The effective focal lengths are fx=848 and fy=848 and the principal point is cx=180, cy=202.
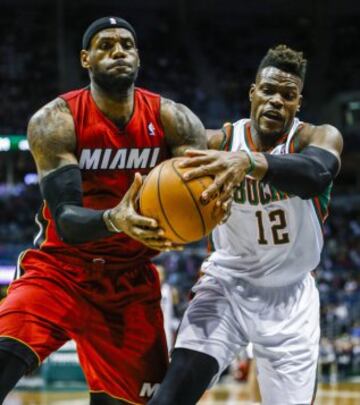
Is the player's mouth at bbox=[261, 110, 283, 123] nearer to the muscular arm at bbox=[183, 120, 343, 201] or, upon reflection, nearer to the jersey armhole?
the muscular arm at bbox=[183, 120, 343, 201]

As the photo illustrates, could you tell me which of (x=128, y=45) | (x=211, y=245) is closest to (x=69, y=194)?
(x=128, y=45)

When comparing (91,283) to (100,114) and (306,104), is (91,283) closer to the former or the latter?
(100,114)

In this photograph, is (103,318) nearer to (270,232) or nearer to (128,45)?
(270,232)

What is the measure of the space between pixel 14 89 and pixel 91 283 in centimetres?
1809

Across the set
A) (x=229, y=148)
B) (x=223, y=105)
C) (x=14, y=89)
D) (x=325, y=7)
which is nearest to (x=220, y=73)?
(x=223, y=105)

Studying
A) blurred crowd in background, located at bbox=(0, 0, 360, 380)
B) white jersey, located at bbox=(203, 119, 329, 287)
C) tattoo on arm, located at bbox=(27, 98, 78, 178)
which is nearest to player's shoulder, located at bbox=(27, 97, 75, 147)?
tattoo on arm, located at bbox=(27, 98, 78, 178)

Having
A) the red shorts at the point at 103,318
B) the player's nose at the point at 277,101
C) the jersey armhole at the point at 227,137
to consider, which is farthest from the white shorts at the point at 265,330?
the player's nose at the point at 277,101

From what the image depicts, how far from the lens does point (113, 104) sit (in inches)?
164

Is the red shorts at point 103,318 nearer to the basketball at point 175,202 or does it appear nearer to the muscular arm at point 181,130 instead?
the muscular arm at point 181,130

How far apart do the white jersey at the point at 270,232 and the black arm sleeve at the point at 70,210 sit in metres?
0.89

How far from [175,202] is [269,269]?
1061mm

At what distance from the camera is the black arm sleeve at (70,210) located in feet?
12.0

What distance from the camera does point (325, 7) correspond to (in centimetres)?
2417

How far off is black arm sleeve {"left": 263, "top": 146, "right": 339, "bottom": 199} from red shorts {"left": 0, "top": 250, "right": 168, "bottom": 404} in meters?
0.95
